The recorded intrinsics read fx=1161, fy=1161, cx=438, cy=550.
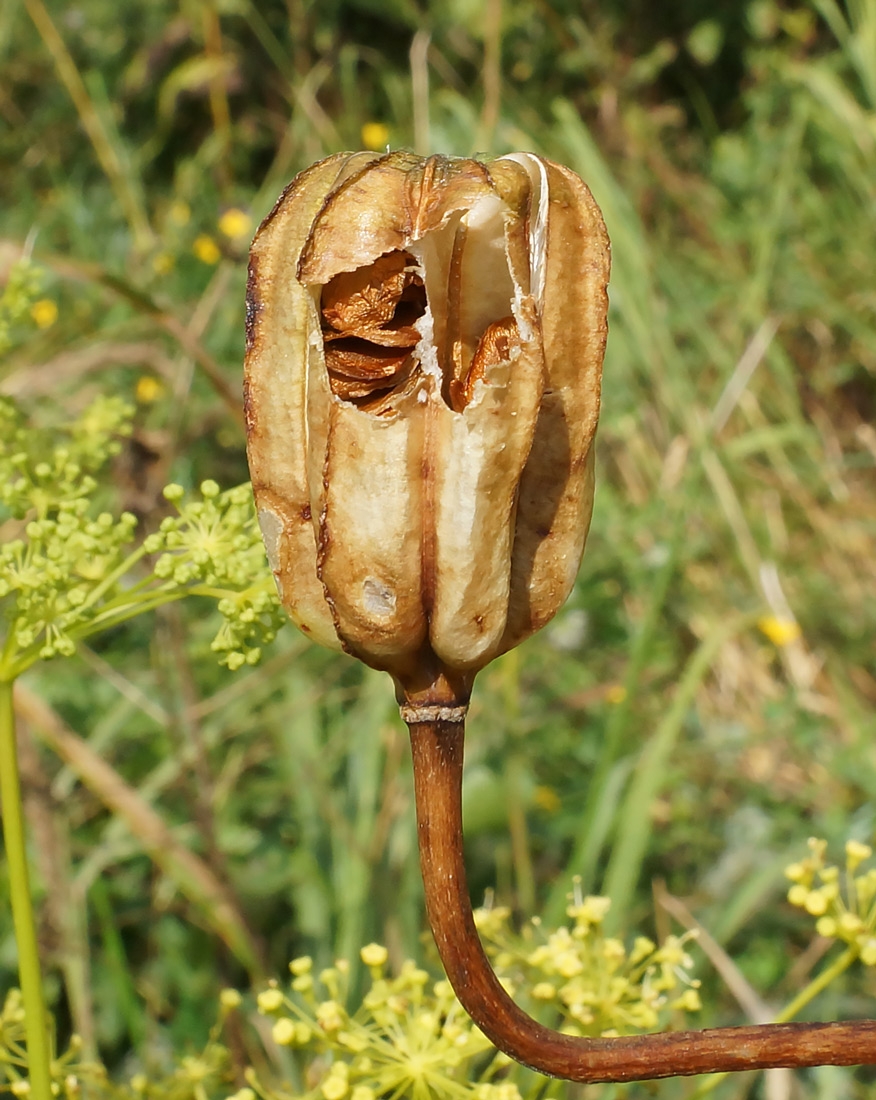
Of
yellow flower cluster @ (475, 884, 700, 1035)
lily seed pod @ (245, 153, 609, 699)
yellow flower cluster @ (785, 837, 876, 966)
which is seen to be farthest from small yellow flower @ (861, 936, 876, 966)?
lily seed pod @ (245, 153, 609, 699)

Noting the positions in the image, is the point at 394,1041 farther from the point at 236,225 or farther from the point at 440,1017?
the point at 236,225

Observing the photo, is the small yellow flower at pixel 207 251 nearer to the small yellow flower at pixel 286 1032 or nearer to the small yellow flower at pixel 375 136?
the small yellow flower at pixel 375 136

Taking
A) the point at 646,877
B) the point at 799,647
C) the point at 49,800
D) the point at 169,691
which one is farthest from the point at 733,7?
the point at 49,800

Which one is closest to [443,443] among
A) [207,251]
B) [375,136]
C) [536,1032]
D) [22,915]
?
[536,1032]

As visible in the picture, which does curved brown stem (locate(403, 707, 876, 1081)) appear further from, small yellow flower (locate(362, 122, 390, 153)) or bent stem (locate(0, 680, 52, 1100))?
small yellow flower (locate(362, 122, 390, 153))

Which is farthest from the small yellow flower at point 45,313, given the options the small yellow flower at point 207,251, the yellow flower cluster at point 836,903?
the yellow flower cluster at point 836,903

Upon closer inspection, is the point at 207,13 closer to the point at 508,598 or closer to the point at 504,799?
the point at 504,799
